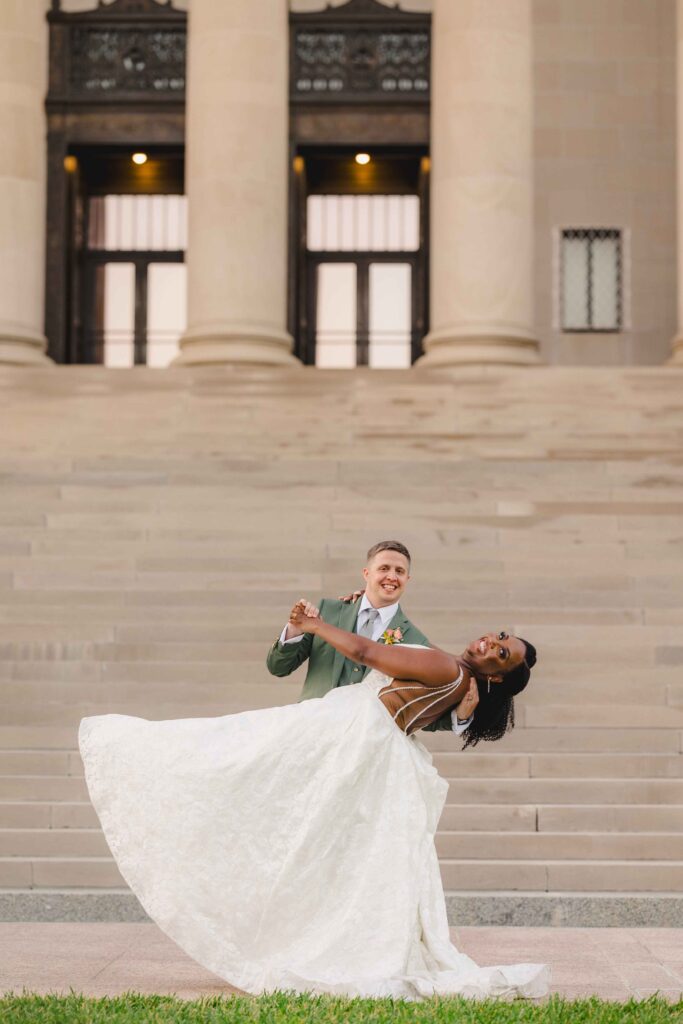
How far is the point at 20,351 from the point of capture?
2784 cm

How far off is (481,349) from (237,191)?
490 centimetres

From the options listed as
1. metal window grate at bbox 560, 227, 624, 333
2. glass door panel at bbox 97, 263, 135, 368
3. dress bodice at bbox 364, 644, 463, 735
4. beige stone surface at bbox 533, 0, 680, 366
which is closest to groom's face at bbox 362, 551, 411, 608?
dress bodice at bbox 364, 644, 463, 735

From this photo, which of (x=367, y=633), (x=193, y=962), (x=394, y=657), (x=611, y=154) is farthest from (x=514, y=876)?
(x=611, y=154)

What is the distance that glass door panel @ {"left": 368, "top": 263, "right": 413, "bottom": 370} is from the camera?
113 feet

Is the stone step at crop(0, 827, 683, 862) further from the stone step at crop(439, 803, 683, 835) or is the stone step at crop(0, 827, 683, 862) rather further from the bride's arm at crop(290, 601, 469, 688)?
the bride's arm at crop(290, 601, 469, 688)

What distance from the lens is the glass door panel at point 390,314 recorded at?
34562 millimetres

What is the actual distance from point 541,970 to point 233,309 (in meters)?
20.0

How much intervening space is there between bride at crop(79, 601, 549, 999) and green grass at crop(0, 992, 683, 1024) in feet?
1.06

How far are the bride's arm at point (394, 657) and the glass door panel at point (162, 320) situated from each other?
2703 cm

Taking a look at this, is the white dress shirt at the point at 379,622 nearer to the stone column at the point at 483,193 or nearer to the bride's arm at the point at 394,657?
the bride's arm at the point at 394,657

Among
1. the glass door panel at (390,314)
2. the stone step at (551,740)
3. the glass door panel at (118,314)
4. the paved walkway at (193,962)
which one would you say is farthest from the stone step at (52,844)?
the glass door panel at (390,314)

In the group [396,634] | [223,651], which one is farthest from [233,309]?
[396,634]

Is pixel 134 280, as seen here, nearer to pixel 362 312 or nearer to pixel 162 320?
pixel 162 320

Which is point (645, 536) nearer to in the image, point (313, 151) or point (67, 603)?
point (67, 603)
